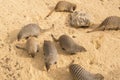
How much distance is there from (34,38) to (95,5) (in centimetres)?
191

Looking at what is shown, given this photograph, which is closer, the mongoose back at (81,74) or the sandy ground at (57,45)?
the mongoose back at (81,74)

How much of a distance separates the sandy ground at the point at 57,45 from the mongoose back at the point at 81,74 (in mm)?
156

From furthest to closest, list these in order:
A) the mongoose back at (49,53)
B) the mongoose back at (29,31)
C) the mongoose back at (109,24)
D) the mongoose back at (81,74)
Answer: the mongoose back at (109,24) < the mongoose back at (29,31) < the mongoose back at (49,53) < the mongoose back at (81,74)

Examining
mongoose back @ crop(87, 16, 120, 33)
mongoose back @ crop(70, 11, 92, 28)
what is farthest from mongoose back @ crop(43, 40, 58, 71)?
mongoose back @ crop(87, 16, 120, 33)

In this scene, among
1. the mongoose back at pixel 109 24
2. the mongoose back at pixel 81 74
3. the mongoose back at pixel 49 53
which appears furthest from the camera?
the mongoose back at pixel 109 24

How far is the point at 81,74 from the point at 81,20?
1511mm

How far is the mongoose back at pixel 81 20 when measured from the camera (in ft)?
17.9

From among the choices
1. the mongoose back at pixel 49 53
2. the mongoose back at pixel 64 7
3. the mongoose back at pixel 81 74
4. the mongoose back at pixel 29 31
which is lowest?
the mongoose back at pixel 81 74

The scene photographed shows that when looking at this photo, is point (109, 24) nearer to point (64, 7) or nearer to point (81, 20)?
point (81, 20)

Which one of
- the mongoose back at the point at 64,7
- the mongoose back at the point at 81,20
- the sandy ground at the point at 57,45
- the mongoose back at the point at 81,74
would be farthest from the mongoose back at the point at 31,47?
the mongoose back at the point at 64,7

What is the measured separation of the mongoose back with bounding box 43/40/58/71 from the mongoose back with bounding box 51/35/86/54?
19 cm

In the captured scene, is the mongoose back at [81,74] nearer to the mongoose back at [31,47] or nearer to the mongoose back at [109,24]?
the mongoose back at [31,47]

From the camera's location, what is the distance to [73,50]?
473 cm

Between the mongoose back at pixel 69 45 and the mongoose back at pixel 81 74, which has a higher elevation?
the mongoose back at pixel 69 45
